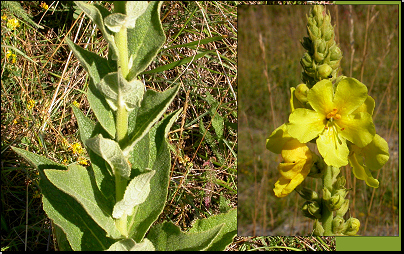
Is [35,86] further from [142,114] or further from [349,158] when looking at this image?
[349,158]

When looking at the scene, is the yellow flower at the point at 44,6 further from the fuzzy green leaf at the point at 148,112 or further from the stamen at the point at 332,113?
the stamen at the point at 332,113

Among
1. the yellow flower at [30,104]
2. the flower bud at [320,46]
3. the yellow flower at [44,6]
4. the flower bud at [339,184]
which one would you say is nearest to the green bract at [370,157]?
the flower bud at [339,184]

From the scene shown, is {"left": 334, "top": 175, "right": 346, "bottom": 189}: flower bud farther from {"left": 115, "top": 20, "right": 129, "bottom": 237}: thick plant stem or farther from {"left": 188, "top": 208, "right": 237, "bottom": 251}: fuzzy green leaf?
{"left": 115, "top": 20, "right": 129, "bottom": 237}: thick plant stem

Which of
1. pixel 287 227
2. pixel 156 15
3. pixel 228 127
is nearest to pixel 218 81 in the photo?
pixel 228 127

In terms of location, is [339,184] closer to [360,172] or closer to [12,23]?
[360,172]

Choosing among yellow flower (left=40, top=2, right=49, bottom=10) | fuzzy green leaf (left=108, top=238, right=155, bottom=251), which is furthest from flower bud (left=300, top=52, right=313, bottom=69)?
yellow flower (left=40, top=2, right=49, bottom=10)

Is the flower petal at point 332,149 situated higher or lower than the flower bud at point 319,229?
higher
